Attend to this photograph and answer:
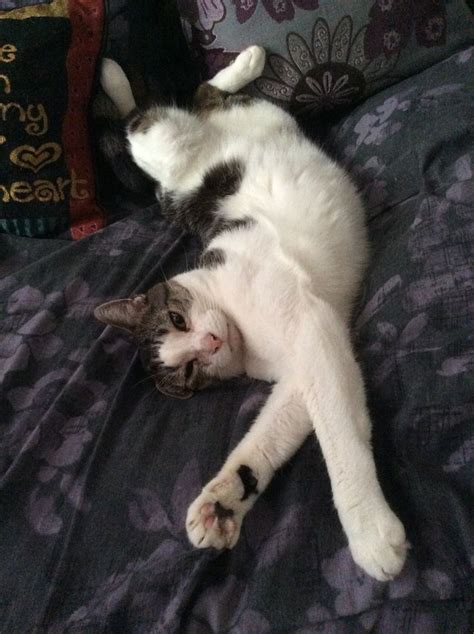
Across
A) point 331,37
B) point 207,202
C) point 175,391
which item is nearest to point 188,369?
point 175,391

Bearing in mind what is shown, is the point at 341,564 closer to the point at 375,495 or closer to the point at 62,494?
the point at 375,495

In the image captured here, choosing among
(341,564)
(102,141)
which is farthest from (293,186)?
(341,564)

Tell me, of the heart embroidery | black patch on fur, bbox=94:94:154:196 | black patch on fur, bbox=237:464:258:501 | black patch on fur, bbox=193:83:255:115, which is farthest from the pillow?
black patch on fur, bbox=237:464:258:501

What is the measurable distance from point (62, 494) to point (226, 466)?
1.16 ft

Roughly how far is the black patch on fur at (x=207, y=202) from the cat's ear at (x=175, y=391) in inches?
19.4

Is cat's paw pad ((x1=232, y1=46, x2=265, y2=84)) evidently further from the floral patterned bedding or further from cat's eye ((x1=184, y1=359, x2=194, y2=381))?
cat's eye ((x1=184, y1=359, x2=194, y2=381))

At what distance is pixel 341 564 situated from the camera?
0.87 m

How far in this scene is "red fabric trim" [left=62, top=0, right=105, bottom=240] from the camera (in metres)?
1.46

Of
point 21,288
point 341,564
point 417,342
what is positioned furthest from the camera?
point 21,288

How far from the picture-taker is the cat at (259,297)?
3.11 ft

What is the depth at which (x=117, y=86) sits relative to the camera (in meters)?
1.60

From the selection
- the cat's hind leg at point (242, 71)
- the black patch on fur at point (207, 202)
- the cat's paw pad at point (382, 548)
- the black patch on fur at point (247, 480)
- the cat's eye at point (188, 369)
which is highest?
the cat's hind leg at point (242, 71)

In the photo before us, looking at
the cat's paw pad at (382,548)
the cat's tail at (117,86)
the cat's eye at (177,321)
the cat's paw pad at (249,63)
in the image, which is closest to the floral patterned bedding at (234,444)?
the cat's paw pad at (382,548)

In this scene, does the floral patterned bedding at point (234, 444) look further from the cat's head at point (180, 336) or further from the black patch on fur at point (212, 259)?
the black patch on fur at point (212, 259)
